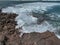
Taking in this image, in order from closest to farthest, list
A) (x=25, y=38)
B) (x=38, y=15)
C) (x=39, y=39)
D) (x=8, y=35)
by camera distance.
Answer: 1. (x=39, y=39)
2. (x=25, y=38)
3. (x=8, y=35)
4. (x=38, y=15)

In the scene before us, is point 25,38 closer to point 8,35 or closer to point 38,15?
point 8,35

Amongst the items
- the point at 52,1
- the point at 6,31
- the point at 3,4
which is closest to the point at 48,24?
the point at 6,31

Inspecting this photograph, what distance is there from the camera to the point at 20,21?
415 centimetres

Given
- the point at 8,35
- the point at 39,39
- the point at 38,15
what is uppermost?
the point at 39,39

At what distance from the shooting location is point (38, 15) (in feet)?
14.9

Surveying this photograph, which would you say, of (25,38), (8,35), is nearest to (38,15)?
(8,35)

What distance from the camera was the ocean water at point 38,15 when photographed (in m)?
3.64

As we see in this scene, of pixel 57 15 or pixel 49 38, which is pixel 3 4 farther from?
pixel 49 38

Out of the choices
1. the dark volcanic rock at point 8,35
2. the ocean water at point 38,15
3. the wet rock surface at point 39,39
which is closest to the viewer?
the wet rock surface at point 39,39

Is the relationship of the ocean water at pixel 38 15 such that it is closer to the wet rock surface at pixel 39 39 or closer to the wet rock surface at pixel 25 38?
the wet rock surface at pixel 25 38

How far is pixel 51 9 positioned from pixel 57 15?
55 centimetres

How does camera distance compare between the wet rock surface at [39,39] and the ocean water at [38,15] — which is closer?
the wet rock surface at [39,39]

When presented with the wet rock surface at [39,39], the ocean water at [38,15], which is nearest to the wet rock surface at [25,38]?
the wet rock surface at [39,39]

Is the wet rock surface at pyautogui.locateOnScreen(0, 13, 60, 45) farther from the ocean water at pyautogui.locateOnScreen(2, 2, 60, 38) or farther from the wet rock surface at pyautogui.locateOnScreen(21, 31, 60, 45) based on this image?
the ocean water at pyautogui.locateOnScreen(2, 2, 60, 38)
